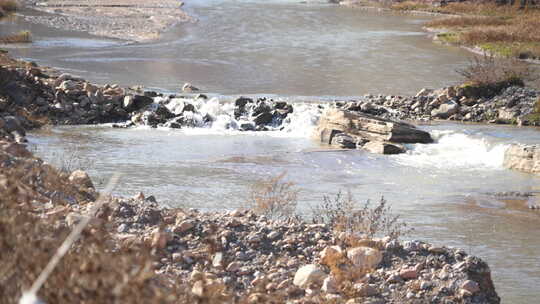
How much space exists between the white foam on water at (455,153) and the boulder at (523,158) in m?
0.23

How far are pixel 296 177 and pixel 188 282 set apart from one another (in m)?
8.46

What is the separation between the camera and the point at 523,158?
16.2 meters

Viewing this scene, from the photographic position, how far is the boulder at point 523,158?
52.2ft

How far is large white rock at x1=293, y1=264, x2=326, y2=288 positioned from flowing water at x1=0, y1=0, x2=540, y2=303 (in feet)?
7.58

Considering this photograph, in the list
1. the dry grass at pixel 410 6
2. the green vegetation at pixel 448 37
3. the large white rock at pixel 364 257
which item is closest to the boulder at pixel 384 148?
the large white rock at pixel 364 257

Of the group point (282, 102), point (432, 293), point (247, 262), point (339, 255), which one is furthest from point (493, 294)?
point (282, 102)

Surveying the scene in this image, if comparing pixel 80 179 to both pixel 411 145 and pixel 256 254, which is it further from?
pixel 411 145

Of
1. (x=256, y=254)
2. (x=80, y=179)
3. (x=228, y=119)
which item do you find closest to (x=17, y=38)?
(x=228, y=119)

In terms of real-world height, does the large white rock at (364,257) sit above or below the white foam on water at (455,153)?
above

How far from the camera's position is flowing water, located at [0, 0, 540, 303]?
12.1 meters

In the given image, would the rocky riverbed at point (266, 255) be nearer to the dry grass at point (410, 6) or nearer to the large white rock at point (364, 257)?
the large white rock at point (364, 257)

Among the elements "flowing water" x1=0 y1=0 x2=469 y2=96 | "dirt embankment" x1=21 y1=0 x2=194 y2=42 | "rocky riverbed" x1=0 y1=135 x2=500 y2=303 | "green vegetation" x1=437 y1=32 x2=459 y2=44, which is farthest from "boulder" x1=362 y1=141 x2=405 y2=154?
"dirt embankment" x1=21 y1=0 x2=194 y2=42

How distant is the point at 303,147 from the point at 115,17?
1254 inches

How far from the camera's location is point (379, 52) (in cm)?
3497
